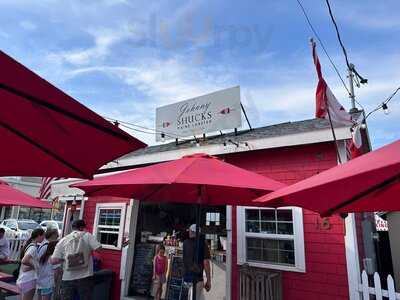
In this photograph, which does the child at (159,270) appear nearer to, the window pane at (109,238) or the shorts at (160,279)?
the shorts at (160,279)

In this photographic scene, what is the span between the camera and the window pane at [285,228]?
19.2 feet

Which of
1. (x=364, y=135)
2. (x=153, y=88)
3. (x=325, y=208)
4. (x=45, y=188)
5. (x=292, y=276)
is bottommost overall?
(x=292, y=276)

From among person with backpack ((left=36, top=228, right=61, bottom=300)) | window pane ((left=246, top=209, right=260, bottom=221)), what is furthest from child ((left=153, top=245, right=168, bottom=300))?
person with backpack ((left=36, top=228, right=61, bottom=300))

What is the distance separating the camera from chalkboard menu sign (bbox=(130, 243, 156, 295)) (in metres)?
7.98

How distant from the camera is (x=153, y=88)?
9.40 meters

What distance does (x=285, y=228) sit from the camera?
19.5 feet

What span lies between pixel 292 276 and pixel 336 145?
2.48 meters

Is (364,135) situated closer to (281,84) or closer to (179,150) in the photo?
(281,84)

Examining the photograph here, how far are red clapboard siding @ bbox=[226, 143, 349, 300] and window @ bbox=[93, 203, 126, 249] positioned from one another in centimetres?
370

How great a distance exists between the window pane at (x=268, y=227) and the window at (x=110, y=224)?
13.8 ft

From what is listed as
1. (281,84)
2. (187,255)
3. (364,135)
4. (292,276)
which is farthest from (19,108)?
(364,135)

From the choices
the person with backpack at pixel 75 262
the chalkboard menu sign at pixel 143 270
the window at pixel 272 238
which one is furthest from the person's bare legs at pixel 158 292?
the window at pixel 272 238

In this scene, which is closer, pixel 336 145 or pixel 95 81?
pixel 336 145

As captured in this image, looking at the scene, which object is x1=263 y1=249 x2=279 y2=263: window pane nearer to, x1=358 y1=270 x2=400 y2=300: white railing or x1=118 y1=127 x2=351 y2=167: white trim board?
x1=358 y1=270 x2=400 y2=300: white railing
